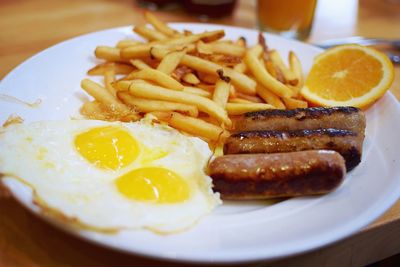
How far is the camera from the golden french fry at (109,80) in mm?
2059

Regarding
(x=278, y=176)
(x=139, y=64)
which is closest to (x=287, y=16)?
(x=139, y=64)

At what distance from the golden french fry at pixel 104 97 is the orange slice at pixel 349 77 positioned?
89 centimetres

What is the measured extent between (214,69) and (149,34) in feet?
1.76

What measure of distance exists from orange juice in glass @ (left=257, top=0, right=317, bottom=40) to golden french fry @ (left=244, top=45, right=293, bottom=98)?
2.87 ft

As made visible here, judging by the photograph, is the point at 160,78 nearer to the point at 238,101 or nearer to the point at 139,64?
the point at 139,64

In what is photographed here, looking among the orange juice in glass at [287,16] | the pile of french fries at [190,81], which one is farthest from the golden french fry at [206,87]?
the orange juice in glass at [287,16]

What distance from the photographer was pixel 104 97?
1.97 meters

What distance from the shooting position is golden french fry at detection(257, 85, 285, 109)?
212cm

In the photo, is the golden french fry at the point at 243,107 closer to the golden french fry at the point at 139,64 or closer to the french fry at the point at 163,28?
the golden french fry at the point at 139,64

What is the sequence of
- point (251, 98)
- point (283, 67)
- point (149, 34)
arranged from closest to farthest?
point (251, 98) < point (283, 67) < point (149, 34)

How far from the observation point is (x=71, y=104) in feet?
6.70

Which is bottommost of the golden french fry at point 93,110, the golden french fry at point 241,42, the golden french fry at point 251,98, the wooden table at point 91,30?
the wooden table at point 91,30

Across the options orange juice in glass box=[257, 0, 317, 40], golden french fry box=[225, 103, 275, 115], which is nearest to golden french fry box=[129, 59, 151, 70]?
golden french fry box=[225, 103, 275, 115]

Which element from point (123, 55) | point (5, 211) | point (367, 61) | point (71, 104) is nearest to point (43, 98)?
point (71, 104)
